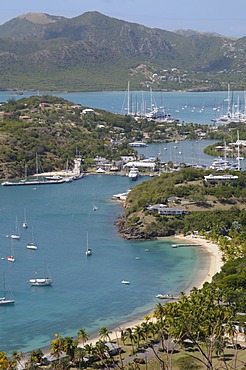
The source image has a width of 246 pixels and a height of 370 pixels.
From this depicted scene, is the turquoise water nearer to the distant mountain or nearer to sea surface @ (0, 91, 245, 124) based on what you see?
sea surface @ (0, 91, 245, 124)

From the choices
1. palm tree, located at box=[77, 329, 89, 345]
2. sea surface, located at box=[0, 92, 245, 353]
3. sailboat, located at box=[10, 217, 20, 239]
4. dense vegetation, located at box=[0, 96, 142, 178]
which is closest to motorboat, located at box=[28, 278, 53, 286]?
sea surface, located at box=[0, 92, 245, 353]

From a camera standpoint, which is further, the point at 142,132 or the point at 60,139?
the point at 142,132

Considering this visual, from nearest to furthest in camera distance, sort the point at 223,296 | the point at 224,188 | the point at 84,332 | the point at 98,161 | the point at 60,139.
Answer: the point at 84,332 < the point at 223,296 < the point at 224,188 < the point at 98,161 < the point at 60,139

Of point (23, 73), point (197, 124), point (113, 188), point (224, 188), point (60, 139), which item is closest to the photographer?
A: point (224, 188)

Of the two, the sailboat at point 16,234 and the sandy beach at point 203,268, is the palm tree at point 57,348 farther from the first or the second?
the sailboat at point 16,234

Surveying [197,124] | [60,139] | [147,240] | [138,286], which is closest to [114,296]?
[138,286]

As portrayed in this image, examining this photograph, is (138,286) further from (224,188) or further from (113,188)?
(113,188)
